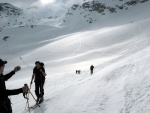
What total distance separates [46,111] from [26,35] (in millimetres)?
157705

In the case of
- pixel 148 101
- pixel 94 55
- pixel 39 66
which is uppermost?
pixel 39 66

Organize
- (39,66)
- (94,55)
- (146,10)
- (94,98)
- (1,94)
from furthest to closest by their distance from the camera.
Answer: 1. (146,10)
2. (94,55)
3. (39,66)
4. (94,98)
5. (1,94)

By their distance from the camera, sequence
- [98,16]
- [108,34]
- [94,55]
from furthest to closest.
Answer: [98,16], [108,34], [94,55]

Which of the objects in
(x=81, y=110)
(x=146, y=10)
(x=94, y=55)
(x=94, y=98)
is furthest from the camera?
(x=146, y=10)

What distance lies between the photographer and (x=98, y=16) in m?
177

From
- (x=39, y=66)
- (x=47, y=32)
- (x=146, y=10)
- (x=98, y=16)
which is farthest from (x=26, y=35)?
(x=39, y=66)

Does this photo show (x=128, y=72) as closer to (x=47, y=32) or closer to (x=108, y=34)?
(x=108, y=34)

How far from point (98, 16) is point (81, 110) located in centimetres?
17132

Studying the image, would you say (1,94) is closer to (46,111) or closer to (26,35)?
(46,111)

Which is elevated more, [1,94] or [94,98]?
[1,94]

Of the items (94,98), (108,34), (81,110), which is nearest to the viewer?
(81,110)

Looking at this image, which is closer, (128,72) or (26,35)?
(128,72)

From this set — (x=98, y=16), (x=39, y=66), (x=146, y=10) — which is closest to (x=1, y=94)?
(x=39, y=66)

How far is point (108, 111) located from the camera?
821cm
